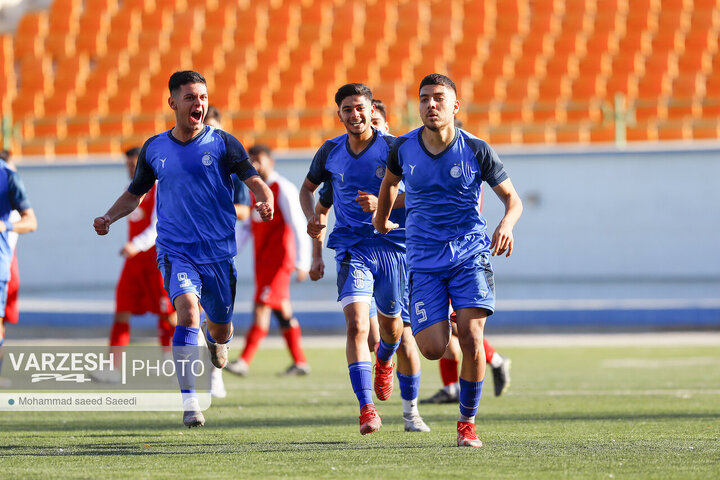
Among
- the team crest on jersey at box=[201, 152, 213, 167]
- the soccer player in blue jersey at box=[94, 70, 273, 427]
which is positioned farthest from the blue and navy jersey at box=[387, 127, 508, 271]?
the team crest on jersey at box=[201, 152, 213, 167]

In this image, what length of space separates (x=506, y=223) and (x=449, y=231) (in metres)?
0.41

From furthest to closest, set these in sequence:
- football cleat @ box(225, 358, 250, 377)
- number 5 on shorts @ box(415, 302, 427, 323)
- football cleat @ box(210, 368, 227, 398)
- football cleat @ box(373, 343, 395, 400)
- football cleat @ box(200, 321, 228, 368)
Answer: football cleat @ box(225, 358, 250, 377), football cleat @ box(210, 368, 227, 398), football cleat @ box(200, 321, 228, 368), football cleat @ box(373, 343, 395, 400), number 5 on shorts @ box(415, 302, 427, 323)

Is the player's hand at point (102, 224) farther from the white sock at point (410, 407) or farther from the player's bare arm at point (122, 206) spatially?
the white sock at point (410, 407)

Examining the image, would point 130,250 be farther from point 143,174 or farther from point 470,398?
point 470,398

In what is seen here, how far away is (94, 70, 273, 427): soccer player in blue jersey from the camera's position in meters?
6.47

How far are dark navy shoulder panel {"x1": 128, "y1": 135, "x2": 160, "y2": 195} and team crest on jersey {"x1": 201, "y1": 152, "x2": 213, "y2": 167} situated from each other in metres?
0.35

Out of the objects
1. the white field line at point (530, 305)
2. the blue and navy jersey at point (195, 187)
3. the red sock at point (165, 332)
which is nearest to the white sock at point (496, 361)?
the blue and navy jersey at point (195, 187)

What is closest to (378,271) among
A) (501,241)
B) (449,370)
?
(501,241)

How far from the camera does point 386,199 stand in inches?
245

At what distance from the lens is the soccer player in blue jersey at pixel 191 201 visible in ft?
21.2

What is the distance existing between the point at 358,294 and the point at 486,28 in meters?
16.0

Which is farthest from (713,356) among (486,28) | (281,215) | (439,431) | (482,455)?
(486,28)

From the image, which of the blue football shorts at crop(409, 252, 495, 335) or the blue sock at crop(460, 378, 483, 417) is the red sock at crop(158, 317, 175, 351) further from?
the blue sock at crop(460, 378, 483, 417)

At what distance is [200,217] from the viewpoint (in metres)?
6.57
